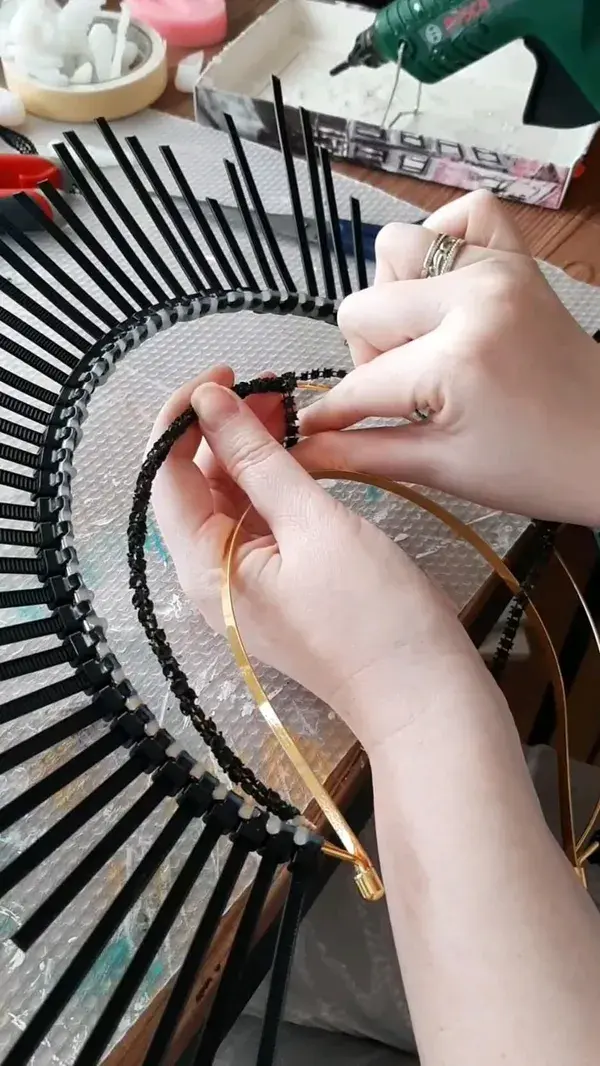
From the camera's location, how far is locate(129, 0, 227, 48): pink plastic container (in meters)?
0.96

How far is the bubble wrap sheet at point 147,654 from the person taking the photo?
0.41 metres

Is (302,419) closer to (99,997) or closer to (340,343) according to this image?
(340,343)

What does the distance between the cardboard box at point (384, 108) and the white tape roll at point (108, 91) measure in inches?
2.4

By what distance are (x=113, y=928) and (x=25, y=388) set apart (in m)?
0.31

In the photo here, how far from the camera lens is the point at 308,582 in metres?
0.42

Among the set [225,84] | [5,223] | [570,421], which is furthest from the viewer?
[225,84]

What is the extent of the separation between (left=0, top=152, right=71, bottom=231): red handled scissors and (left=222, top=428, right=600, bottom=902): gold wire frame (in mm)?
360

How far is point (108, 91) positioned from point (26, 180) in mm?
191

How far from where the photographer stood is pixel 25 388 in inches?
21.4

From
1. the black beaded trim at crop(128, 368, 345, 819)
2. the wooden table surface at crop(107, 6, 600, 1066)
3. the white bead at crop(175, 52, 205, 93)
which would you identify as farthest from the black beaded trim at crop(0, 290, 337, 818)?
the white bead at crop(175, 52, 205, 93)

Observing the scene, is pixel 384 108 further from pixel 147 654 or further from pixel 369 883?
pixel 369 883

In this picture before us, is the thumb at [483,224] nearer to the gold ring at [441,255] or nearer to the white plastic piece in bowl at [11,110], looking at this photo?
the gold ring at [441,255]

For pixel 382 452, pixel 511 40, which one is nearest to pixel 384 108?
pixel 511 40

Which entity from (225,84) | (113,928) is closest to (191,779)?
(113,928)
